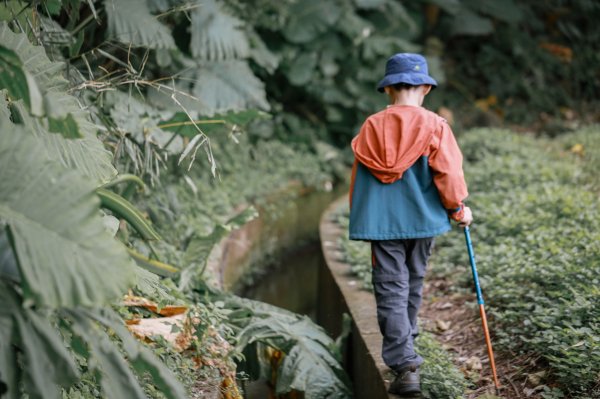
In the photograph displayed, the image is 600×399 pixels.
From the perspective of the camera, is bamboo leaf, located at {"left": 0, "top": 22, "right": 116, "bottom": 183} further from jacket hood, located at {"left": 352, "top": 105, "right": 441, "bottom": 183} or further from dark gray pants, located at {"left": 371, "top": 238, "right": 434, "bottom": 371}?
dark gray pants, located at {"left": 371, "top": 238, "right": 434, "bottom": 371}

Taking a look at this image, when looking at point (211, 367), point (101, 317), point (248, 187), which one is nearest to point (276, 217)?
point (248, 187)

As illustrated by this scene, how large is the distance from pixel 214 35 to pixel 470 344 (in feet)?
13.2

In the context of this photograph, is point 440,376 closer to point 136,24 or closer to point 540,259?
point 540,259

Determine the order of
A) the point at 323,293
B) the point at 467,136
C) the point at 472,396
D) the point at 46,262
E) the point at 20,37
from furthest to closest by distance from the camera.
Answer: the point at 467,136, the point at 323,293, the point at 472,396, the point at 20,37, the point at 46,262

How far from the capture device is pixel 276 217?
25.3 feet

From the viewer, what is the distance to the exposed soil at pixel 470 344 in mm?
3309

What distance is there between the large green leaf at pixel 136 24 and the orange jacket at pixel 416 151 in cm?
229

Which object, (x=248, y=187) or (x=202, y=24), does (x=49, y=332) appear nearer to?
(x=202, y=24)

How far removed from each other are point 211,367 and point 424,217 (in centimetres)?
119

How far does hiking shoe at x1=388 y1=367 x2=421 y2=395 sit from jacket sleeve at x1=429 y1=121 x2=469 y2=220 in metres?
0.76

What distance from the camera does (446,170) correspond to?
3352 mm

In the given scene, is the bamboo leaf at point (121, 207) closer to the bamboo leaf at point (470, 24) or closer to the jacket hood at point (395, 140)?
the jacket hood at point (395, 140)

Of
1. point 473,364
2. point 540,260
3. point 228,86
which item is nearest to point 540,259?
point 540,260

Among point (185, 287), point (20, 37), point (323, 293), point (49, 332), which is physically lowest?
point (323, 293)
